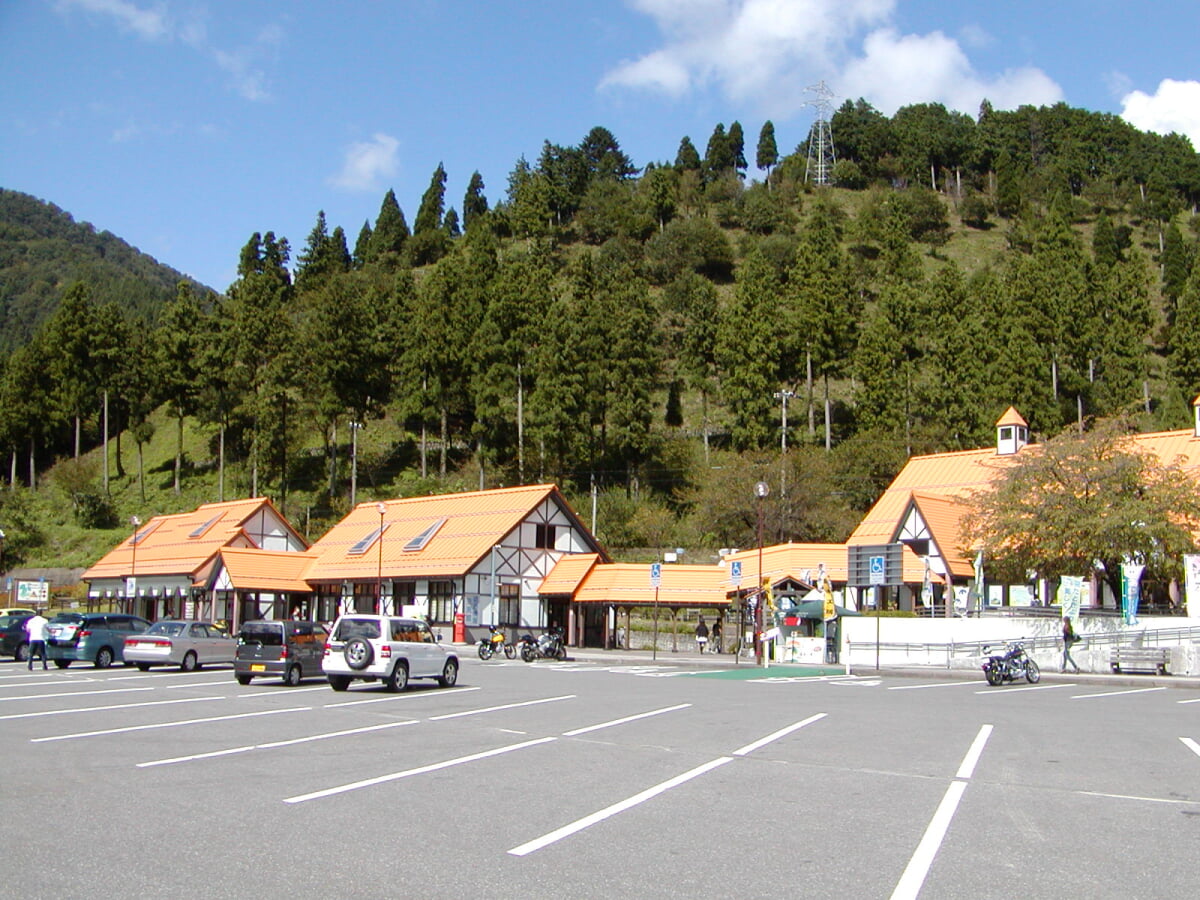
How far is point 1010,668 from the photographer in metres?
28.2

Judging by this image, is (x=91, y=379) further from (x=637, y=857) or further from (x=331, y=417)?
(x=637, y=857)

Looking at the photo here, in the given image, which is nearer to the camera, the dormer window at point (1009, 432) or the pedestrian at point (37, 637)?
the pedestrian at point (37, 637)

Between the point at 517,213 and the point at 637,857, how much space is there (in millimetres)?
128144

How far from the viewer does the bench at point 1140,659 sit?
31.8 metres

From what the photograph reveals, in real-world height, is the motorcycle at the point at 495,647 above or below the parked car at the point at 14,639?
below

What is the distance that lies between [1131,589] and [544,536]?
2743 centimetres

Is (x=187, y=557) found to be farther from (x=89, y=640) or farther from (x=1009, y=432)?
(x=1009, y=432)

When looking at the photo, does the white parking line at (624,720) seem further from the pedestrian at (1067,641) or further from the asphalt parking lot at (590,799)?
the pedestrian at (1067,641)

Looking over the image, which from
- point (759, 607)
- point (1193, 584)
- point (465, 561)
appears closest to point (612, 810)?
point (1193, 584)

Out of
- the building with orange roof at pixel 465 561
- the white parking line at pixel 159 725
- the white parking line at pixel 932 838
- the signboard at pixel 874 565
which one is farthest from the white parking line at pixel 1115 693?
the building with orange roof at pixel 465 561

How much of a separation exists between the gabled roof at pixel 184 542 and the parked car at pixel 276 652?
33.8 metres

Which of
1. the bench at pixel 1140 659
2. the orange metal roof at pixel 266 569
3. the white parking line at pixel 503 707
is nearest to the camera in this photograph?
the white parking line at pixel 503 707

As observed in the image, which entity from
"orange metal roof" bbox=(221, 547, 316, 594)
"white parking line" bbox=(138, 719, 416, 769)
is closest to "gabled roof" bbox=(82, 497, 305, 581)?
"orange metal roof" bbox=(221, 547, 316, 594)

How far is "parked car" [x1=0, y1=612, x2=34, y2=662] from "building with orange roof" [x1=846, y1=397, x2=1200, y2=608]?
3232cm
